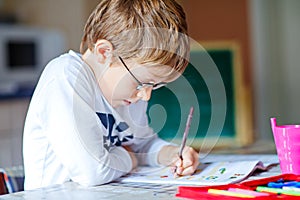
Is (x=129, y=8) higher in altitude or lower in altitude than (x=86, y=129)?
higher

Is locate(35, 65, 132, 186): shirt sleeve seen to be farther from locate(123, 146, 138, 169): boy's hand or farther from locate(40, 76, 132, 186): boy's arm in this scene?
locate(123, 146, 138, 169): boy's hand

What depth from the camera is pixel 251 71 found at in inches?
157

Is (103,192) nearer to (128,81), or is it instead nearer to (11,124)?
(128,81)

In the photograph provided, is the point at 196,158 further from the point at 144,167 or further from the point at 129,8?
the point at 129,8

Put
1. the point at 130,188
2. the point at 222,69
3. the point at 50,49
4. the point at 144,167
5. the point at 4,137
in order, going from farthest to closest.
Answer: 1. the point at 50,49
2. the point at 222,69
3. the point at 4,137
4. the point at 144,167
5. the point at 130,188

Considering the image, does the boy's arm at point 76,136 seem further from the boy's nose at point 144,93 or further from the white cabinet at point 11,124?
the white cabinet at point 11,124

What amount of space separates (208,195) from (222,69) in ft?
7.61

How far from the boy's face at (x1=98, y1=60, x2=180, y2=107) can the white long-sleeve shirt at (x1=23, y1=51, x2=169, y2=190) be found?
0.07 feet

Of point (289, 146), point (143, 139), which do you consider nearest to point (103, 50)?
point (143, 139)

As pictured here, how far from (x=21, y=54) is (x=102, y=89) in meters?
2.28

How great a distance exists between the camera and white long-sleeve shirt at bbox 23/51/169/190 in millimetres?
1059

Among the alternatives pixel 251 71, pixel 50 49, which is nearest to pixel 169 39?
pixel 50 49

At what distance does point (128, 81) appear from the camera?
3.70 ft

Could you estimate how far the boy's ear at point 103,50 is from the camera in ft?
3.66
